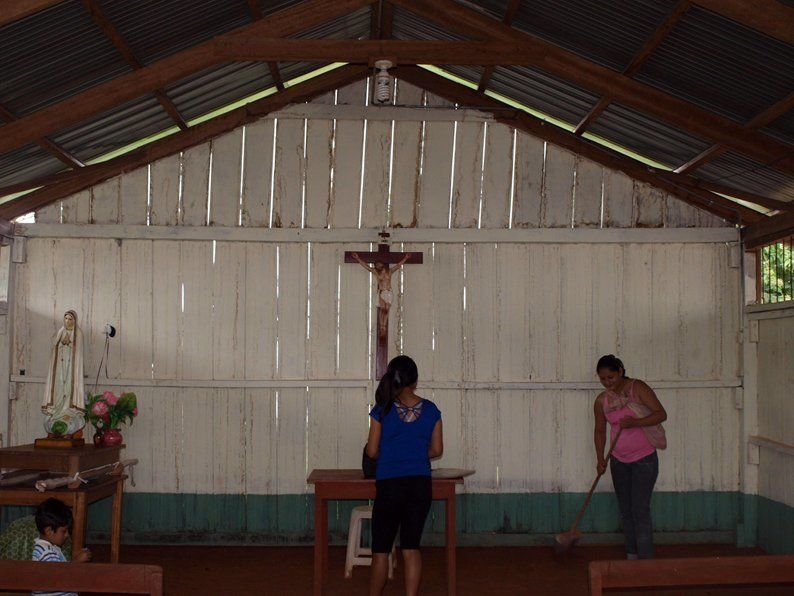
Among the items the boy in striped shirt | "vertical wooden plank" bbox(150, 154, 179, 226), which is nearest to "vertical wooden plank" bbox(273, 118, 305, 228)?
"vertical wooden plank" bbox(150, 154, 179, 226)

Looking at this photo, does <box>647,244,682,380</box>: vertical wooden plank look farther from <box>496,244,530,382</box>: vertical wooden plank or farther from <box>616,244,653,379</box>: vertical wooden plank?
<box>496,244,530,382</box>: vertical wooden plank

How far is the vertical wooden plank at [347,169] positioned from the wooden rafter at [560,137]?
663 millimetres

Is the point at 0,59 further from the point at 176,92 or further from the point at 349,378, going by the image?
the point at 349,378

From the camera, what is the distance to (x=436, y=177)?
810cm

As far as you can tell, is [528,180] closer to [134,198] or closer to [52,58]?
[134,198]

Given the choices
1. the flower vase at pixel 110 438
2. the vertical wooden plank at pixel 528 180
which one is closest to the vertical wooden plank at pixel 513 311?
the vertical wooden plank at pixel 528 180

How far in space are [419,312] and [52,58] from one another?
3.66m

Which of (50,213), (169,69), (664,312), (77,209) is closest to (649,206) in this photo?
(664,312)

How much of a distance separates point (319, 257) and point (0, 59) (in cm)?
325

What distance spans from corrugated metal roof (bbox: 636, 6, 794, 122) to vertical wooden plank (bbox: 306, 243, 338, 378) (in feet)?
10.1

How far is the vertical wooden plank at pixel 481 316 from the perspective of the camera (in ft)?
26.1

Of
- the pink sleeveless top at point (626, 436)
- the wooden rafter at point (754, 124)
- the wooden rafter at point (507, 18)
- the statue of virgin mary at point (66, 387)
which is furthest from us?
the statue of virgin mary at point (66, 387)

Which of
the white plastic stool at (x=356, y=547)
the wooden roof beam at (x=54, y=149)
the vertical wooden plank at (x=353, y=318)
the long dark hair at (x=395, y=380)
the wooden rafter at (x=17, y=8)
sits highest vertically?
the wooden rafter at (x=17, y=8)

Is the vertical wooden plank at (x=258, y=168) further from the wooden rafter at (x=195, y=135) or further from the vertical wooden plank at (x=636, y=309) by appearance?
the vertical wooden plank at (x=636, y=309)
